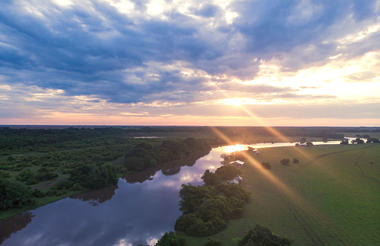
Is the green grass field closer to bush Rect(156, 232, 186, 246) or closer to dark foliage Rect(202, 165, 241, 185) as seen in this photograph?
bush Rect(156, 232, 186, 246)

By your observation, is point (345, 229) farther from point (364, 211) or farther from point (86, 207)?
point (86, 207)

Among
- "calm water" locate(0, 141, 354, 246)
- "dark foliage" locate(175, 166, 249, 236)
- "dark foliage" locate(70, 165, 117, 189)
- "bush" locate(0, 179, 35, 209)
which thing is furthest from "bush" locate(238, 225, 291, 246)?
"bush" locate(0, 179, 35, 209)

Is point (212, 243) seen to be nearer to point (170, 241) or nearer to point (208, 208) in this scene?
point (170, 241)

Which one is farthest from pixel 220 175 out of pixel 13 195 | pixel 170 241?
pixel 13 195

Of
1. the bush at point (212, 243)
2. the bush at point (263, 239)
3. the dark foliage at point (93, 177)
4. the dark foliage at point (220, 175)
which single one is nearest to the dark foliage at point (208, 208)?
the bush at point (212, 243)

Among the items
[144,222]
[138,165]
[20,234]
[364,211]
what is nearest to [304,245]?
[364,211]

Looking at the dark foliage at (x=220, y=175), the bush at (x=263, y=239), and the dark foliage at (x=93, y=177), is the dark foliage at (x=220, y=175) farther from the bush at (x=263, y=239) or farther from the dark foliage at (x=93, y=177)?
the bush at (x=263, y=239)

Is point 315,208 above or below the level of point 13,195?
below
